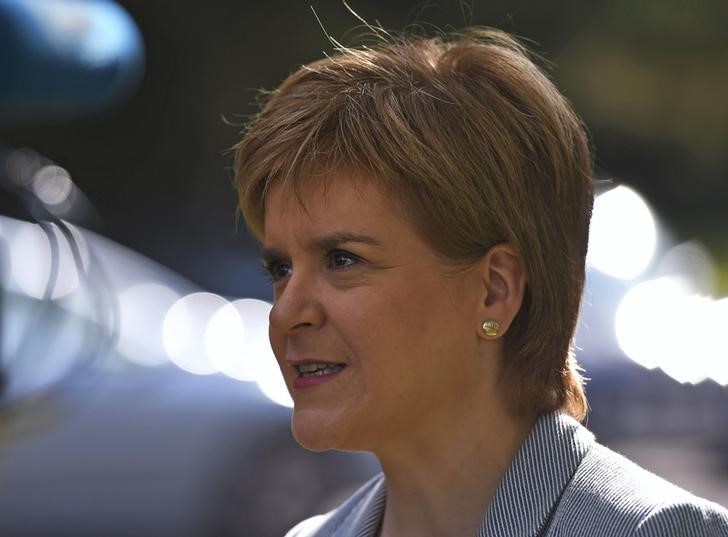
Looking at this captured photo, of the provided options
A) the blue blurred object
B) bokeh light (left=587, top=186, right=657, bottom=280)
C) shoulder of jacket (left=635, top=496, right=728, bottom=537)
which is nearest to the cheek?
shoulder of jacket (left=635, top=496, right=728, bottom=537)

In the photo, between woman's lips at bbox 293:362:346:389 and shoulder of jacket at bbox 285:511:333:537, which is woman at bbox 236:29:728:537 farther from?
shoulder of jacket at bbox 285:511:333:537

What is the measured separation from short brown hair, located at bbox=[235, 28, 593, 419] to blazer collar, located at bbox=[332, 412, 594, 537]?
0.08m

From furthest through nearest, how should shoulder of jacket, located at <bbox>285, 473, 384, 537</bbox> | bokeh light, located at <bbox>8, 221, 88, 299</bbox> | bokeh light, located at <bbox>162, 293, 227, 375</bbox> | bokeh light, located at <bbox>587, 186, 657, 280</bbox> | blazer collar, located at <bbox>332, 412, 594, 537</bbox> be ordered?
bokeh light, located at <bbox>587, 186, 657, 280</bbox>
bokeh light, located at <bbox>162, 293, 227, 375</bbox>
bokeh light, located at <bbox>8, 221, 88, 299</bbox>
shoulder of jacket, located at <bbox>285, 473, 384, 537</bbox>
blazer collar, located at <bbox>332, 412, 594, 537</bbox>

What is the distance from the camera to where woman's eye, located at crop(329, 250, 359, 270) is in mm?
2217

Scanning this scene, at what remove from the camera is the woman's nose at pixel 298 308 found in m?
2.21

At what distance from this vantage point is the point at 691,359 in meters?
6.36

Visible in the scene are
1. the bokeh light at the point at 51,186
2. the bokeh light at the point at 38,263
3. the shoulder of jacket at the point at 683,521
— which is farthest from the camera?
the bokeh light at the point at 51,186

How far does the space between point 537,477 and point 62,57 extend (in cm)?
134

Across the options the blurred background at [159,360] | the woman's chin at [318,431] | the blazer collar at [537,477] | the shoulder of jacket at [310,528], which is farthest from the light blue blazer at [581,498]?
the blurred background at [159,360]

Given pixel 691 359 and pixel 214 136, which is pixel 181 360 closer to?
pixel 691 359

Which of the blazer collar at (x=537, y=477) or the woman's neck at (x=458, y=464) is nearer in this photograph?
the blazer collar at (x=537, y=477)

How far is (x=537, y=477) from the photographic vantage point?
7.13 feet

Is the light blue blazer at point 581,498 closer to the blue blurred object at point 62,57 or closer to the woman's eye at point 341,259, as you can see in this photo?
the woman's eye at point 341,259

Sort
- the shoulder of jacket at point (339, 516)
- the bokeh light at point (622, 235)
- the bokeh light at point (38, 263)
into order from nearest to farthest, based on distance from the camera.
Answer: the shoulder of jacket at point (339, 516) → the bokeh light at point (38, 263) → the bokeh light at point (622, 235)
